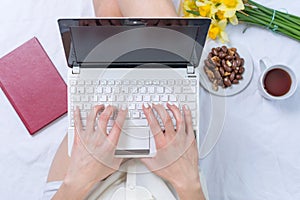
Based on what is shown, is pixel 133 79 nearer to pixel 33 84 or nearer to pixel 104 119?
pixel 104 119

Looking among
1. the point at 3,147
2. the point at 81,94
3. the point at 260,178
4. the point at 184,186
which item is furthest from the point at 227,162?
the point at 3,147

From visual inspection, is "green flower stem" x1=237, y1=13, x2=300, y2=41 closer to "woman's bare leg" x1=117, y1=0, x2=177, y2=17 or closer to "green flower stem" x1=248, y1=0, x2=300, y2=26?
"green flower stem" x1=248, y1=0, x2=300, y2=26

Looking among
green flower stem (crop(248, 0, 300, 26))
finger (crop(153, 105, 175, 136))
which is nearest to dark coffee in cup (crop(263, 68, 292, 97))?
green flower stem (crop(248, 0, 300, 26))

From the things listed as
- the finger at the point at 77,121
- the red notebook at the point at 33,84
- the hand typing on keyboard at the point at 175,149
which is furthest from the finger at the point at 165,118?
the red notebook at the point at 33,84

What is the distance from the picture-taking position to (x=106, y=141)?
68 centimetres

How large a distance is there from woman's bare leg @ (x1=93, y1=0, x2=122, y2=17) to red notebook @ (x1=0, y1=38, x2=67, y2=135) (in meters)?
0.15

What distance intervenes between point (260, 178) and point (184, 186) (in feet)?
0.68

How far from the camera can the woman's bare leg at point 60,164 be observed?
77 centimetres

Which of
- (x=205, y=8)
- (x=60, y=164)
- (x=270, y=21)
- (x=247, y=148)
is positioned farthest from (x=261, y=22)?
(x=60, y=164)

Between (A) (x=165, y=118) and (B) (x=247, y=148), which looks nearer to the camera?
(A) (x=165, y=118)

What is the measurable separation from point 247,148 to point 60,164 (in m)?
0.35

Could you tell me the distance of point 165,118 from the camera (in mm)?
687

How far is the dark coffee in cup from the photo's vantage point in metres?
0.76

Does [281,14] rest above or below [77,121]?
above
